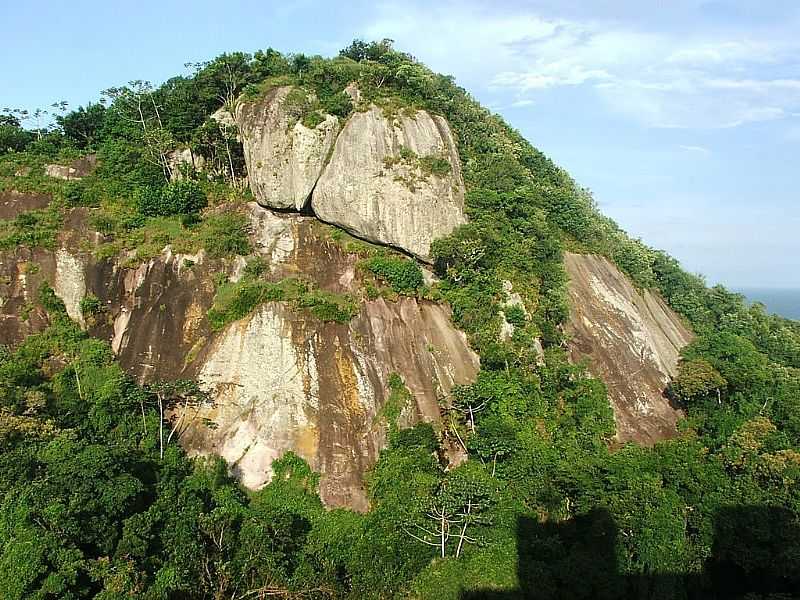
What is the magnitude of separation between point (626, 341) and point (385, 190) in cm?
1504

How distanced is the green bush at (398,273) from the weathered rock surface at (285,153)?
18.4 ft

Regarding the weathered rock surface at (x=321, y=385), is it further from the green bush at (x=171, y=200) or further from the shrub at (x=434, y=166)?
the green bush at (x=171, y=200)

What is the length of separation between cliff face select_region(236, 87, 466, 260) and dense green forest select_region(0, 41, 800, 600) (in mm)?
1292

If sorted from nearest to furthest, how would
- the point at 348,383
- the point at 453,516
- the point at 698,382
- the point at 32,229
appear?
the point at 453,516 → the point at 348,383 → the point at 698,382 → the point at 32,229

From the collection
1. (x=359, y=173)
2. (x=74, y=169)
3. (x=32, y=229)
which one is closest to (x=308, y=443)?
(x=359, y=173)

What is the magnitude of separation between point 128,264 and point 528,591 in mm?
21248

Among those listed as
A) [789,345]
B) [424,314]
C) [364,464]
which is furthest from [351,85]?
[789,345]

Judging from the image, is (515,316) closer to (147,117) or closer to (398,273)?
(398,273)

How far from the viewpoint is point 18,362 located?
19312mm

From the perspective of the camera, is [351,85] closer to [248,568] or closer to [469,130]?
[469,130]

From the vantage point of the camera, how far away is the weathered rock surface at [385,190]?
25.2 meters

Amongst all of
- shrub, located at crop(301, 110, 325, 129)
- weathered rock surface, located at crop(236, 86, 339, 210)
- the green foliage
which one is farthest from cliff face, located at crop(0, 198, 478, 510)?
shrub, located at crop(301, 110, 325, 129)

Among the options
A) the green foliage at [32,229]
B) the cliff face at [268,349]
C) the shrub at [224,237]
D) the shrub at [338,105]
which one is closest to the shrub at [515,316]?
the cliff face at [268,349]

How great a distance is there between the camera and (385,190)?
25312 mm
